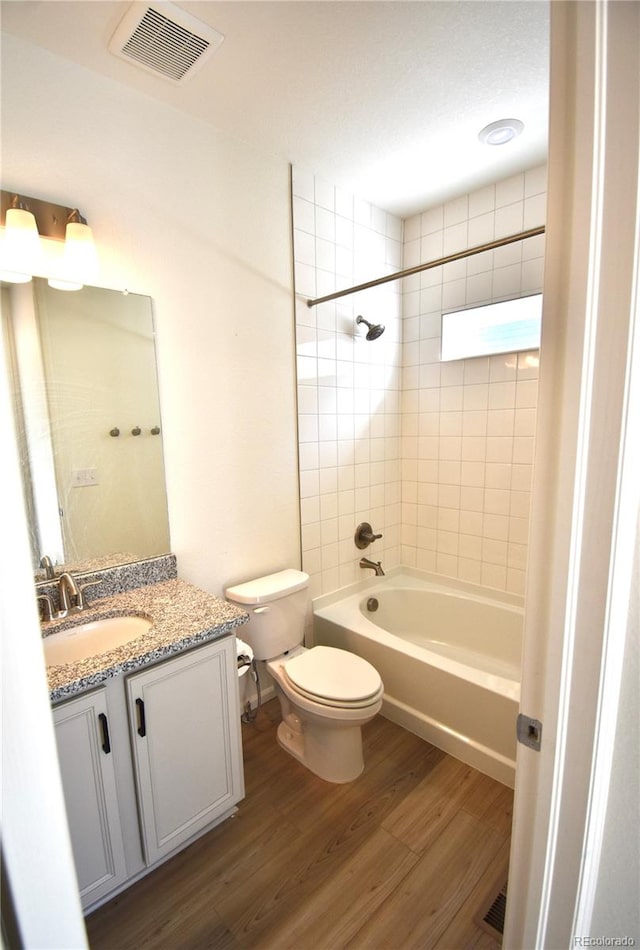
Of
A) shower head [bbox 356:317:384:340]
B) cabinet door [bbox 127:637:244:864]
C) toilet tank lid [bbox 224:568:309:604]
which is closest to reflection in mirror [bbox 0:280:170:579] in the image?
toilet tank lid [bbox 224:568:309:604]

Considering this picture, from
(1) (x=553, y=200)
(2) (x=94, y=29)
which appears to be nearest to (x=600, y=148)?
(1) (x=553, y=200)

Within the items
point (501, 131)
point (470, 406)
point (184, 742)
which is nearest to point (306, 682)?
point (184, 742)

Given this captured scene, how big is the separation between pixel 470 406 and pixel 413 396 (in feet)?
1.31

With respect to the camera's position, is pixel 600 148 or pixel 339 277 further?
pixel 339 277

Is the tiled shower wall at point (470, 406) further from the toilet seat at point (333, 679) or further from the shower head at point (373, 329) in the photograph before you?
the toilet seat at point (333, 679)

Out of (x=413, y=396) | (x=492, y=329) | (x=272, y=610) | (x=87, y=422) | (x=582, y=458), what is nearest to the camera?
(x=582, y=458)

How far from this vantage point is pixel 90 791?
1.16m

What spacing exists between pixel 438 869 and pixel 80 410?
1.97 m

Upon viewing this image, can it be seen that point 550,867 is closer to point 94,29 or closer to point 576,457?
point 576,457

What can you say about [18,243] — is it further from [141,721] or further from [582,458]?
[582,458]

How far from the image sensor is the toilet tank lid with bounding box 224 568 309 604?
1.84 m

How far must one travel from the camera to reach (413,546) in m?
2.81

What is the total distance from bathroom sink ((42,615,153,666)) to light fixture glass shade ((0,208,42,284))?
114 cm

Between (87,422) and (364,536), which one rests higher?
(87,422)
